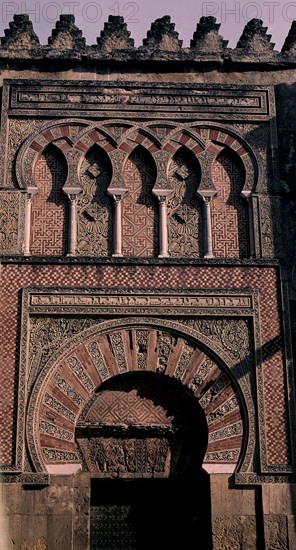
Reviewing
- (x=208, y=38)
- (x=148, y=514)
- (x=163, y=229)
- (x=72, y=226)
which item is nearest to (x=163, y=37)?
(x=208, y=38)

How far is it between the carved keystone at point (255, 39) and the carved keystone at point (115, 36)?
1687 mm

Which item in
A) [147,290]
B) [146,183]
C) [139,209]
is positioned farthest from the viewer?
[146,183]

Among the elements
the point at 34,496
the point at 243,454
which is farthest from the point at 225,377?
the point at 34,496

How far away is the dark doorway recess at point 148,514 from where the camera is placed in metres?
11.3

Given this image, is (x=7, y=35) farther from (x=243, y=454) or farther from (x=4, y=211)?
(x=243, y=454)

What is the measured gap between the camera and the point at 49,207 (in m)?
12.4

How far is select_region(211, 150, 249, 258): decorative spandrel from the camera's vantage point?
1237cm

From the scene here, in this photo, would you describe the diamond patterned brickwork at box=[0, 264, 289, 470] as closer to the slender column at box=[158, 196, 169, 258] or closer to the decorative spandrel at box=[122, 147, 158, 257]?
the slender column at box=[158, 196, 169, 258]

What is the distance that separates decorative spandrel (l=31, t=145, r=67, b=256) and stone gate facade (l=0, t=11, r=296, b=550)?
3 cm

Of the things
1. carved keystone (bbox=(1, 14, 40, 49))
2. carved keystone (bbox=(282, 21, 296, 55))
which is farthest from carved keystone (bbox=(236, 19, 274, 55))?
carved keystone (bbox=(1, 14, 40, 49))

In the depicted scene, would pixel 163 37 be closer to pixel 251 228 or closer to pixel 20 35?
pixel 20 35

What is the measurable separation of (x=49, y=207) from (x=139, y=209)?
1.26 metres

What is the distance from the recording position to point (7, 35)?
43.6ft

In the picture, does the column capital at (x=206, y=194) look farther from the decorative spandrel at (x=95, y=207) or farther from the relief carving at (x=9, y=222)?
the relief carving at (x=9, y=222)
